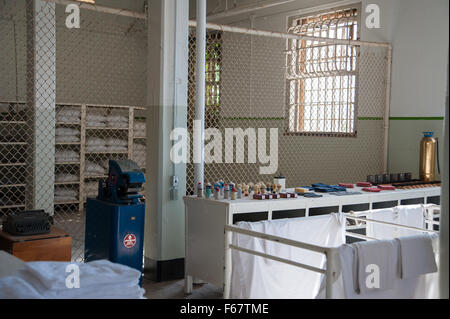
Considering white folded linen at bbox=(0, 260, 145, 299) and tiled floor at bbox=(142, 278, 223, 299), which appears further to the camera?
tiled floor at bbox=(142, 278, 223, 299)

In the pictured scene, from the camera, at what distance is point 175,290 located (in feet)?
16.0

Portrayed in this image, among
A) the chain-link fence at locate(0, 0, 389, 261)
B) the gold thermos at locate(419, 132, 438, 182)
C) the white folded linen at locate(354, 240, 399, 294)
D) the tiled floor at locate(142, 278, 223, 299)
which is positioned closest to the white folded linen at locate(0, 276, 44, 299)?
the white folded linen at locate(354, 240, 399, 294)

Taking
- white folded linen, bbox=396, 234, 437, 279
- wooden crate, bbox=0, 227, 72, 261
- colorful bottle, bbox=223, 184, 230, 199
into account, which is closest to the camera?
white folded linen, bbox=396, 234, 437, 279

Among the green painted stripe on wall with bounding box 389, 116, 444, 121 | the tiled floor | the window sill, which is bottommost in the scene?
the tiled floor

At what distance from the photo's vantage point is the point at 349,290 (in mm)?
2854

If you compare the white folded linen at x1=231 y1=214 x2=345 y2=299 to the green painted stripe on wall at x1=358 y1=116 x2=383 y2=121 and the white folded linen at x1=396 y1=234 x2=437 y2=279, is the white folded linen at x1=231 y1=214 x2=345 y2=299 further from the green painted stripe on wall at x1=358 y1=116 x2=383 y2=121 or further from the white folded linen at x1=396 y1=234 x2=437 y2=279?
the green painted stripe on wall at x1=358 y1=116 x2=383 y2=121

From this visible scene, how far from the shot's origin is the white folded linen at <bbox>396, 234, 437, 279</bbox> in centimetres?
309

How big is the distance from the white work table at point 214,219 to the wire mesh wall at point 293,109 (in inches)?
108

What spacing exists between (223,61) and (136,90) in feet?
6.83

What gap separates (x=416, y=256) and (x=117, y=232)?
249cm

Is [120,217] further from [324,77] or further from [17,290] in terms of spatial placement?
Answer: [324,77]

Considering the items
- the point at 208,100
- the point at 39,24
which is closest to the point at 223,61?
the point at 208,100

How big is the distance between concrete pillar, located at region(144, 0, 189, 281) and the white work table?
391 millimetres

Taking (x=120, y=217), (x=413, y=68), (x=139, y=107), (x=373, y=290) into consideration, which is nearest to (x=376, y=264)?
(x=373, y=290)
